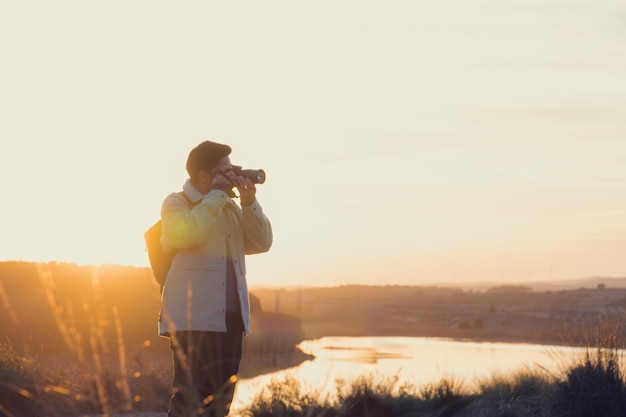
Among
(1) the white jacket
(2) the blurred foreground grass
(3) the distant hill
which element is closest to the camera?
(1) the white jacket

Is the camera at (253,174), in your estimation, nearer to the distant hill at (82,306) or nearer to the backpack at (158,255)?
the backpack at (158,255)

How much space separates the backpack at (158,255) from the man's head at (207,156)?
19 cm

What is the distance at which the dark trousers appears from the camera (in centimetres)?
536

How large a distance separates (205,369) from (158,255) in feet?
2.33

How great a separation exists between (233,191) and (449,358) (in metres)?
18.3

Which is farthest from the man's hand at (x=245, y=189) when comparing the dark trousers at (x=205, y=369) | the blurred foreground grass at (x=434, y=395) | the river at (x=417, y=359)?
the river at (x=417, y=359)

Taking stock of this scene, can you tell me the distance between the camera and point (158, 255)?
5566 millimetres

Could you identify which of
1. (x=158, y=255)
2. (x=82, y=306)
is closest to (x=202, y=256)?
(x=158, y=255)

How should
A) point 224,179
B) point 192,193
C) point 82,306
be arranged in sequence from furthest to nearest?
point 82,306 → point 192,193 → point 224,179

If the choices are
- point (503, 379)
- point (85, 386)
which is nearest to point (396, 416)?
point (503, 379)

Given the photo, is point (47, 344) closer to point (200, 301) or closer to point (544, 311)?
point (200, 301)

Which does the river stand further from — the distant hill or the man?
the man

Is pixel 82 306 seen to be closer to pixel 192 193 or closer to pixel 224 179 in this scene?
pixel 192 193

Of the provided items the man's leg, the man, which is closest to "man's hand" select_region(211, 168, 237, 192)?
the man
